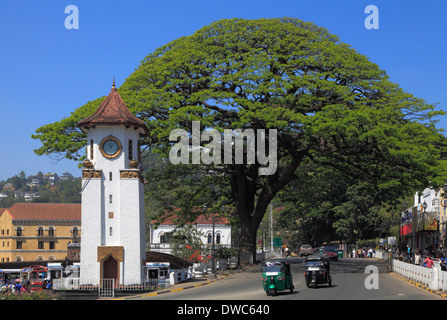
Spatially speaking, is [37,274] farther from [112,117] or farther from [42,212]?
[42,212]

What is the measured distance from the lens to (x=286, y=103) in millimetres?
45750

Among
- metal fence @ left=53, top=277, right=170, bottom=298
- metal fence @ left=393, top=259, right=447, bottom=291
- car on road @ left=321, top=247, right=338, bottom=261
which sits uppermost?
metal fence @ left=393, top=259, right=447, bottom=291

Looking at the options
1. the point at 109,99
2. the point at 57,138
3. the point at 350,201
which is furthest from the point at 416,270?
the point at 350,201

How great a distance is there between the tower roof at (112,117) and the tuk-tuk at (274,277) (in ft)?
47.9

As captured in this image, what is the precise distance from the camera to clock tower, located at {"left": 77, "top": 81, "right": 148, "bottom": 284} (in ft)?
124

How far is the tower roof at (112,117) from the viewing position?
38.9m

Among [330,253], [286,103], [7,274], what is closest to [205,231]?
[330,253]

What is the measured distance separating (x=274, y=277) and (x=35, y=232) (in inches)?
4173

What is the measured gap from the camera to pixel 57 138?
157 ft

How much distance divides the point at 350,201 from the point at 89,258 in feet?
188

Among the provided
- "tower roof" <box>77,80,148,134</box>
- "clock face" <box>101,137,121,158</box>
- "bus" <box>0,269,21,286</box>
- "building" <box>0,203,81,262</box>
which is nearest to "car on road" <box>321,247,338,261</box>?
"tower roof" <box>77,80,148,134</box>

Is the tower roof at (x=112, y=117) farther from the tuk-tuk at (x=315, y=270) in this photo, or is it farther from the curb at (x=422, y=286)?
the curb at (x=422, y=286)

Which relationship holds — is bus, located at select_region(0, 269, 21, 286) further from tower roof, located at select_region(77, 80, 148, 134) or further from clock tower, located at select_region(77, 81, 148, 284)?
tower roof, located at select_region(77, 80, 148, 134)

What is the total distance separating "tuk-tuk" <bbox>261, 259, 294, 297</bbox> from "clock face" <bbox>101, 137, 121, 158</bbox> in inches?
547
